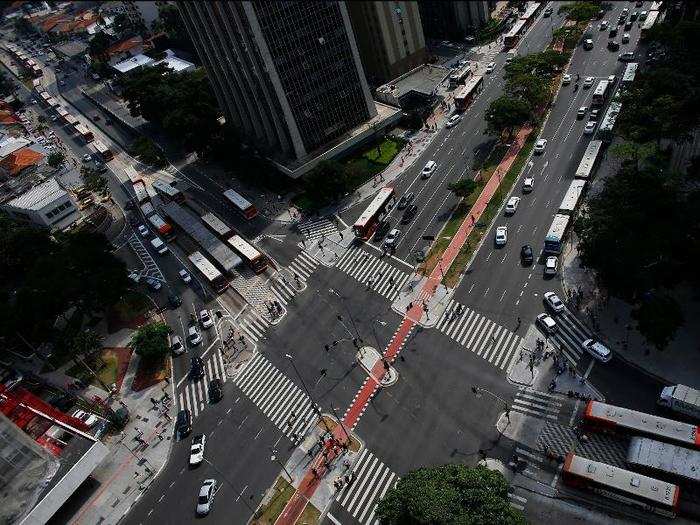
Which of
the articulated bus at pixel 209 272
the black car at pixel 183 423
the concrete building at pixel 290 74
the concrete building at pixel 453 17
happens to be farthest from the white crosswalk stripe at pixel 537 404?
the concrete building at pixel 453 17

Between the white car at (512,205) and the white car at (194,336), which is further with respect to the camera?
the white car at (512,205)

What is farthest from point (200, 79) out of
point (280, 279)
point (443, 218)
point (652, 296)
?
point (652, 296)

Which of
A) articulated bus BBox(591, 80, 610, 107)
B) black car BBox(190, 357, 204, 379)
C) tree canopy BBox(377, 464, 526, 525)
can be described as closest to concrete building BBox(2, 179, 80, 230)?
black car BBox(190, 357, 204, 379)

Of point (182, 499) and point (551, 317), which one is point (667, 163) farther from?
point (182, 499)

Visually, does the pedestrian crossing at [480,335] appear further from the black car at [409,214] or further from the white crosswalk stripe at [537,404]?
the black car at [409,214]

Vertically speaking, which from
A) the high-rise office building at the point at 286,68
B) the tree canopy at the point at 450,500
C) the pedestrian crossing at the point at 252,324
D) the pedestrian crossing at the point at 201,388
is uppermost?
the high-rise office building at the point at 286,68

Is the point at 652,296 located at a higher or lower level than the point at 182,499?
higher

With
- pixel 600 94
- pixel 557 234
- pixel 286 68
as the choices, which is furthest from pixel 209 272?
pixel 600 94
